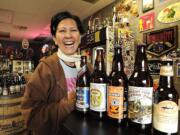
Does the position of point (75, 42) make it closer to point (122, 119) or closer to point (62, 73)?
point (62, 73)

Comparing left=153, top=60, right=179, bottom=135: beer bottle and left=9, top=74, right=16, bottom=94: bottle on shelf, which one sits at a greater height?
left=153, top=60, right=179, bottom=135: beer bottle

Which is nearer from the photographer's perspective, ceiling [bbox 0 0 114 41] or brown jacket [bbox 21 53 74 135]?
brown jacket [bbox 21 53 74 135]

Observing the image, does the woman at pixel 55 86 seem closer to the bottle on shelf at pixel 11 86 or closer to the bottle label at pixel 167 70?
the bottle label at pixel 167 70

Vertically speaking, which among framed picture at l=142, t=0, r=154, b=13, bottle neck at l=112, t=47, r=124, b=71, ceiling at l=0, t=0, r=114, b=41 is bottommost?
bottle neck at l=112, t=47, r=124, b=71

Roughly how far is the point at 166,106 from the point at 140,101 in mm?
73

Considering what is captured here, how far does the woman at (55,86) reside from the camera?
0.81m

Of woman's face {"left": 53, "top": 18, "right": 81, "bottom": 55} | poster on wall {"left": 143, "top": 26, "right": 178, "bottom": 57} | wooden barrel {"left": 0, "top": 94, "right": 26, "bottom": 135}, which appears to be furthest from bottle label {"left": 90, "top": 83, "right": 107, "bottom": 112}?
poster on wall {"left": 143, "top": 26, "right": 178, "bottom": 57}

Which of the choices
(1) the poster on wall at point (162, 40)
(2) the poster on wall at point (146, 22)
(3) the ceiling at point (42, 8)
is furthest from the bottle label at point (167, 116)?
(3) the ceiling at point (42, 8)

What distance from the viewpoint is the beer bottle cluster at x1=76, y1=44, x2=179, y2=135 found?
1.65 feet

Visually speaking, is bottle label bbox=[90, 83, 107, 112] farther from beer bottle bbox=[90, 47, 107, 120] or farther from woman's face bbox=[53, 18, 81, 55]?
woman's face bbox=[53, 18, 81, 55]

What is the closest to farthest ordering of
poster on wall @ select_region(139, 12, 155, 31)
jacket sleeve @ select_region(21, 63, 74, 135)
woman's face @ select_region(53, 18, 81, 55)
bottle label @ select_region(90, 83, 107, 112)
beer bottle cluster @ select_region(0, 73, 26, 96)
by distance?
bottle label @ select_region(90, 83, 107, 112) < jacket sleeve @ select_region(21, 63, 74, 135) < woman's face @ select_region(53, 18, 81, 55) < beer bottle cluster @ select_region(0, 73, 26, 96) < poster on wall @ select_region(139, 12, 155, 31)

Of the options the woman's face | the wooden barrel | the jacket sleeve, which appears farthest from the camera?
the wooden barrel

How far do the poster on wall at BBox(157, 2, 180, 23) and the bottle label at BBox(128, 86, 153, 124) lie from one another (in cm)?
161

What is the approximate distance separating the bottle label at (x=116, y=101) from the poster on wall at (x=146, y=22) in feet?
5.94
